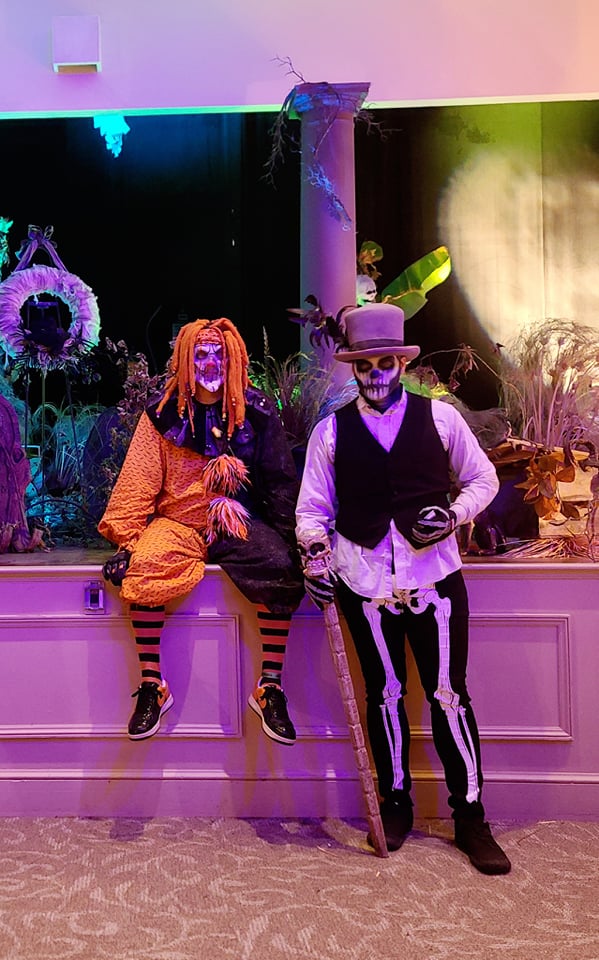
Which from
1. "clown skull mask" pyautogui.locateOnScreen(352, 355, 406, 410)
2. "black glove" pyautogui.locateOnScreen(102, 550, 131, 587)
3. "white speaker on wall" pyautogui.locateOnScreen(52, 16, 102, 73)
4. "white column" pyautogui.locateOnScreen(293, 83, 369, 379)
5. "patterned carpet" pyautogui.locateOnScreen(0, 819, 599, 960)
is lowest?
"patterned carpet" pyautogui.locateOnScreen(0, 819, 599, 960)

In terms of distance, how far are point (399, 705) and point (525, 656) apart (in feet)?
1.65

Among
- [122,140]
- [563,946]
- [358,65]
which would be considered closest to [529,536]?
[563,946]

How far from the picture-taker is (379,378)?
270 cm

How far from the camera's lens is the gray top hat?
2.70 metres

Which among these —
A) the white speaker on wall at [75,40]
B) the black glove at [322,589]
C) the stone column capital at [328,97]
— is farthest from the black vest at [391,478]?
the white speaker on wall at [75,40]

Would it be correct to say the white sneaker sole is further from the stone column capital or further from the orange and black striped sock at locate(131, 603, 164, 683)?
the stone column capital

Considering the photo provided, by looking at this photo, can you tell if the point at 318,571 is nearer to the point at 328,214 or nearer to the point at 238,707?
the point at 238,707

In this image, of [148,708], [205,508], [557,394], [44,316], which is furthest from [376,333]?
[44,316]

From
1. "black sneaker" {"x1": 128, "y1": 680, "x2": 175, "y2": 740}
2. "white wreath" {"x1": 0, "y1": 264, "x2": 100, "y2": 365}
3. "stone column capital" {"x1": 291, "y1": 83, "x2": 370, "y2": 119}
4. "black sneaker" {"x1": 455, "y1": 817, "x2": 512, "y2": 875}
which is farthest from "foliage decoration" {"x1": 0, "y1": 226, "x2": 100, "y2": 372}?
"black sneaker" {"x1": 455, "y1": 817, "x2": 512, "y2": 875}

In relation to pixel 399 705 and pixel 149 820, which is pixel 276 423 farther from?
pixel 149 820

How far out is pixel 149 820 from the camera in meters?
2.94

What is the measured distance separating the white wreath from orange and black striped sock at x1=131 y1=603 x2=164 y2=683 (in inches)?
56.5

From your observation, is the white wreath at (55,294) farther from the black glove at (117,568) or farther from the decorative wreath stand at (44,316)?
the black glove at (117,568)

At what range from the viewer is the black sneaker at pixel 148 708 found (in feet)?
9.09
